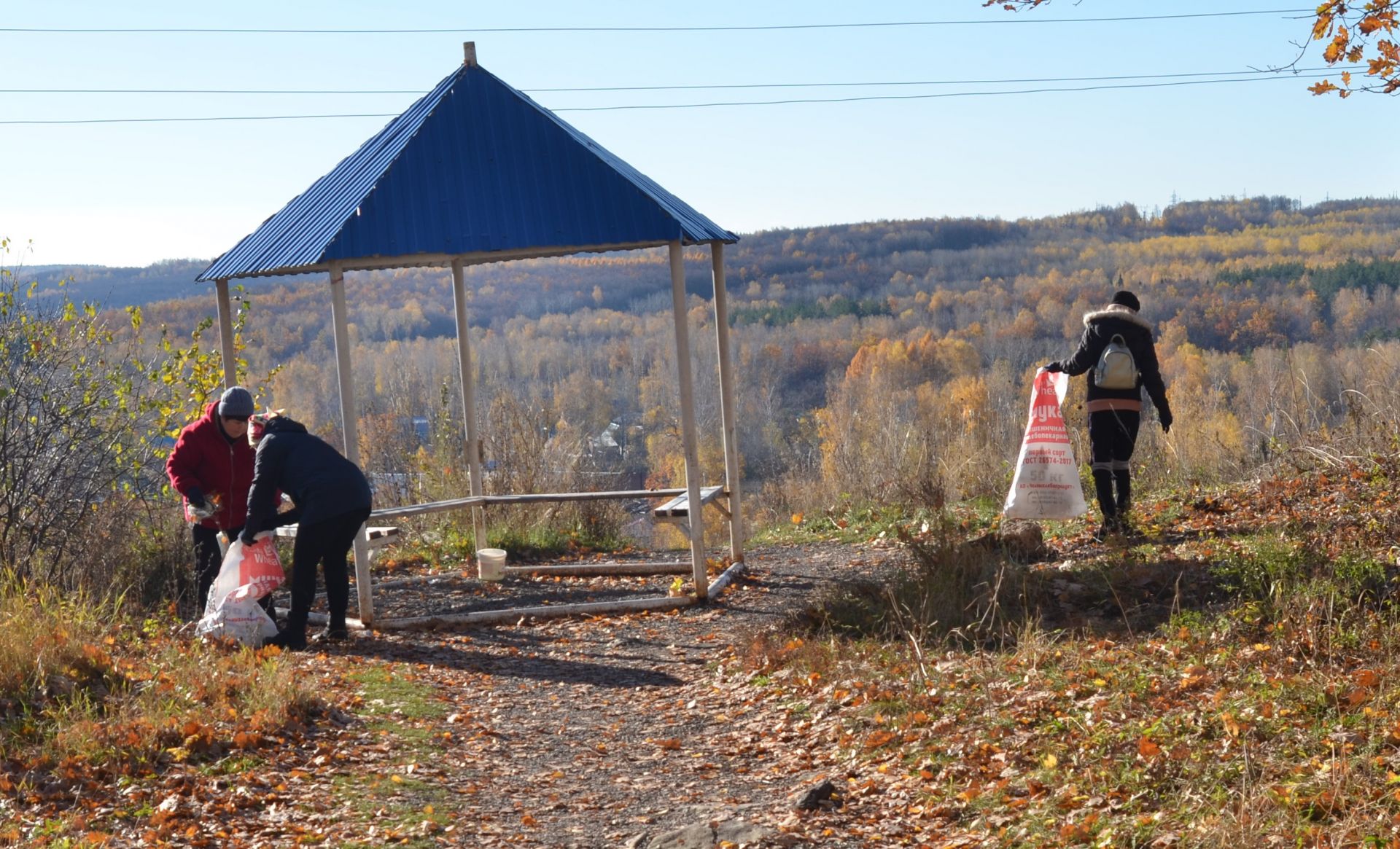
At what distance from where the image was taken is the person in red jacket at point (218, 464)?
345 inches

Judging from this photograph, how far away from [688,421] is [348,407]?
7.66ft

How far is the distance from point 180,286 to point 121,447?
34.5 meters

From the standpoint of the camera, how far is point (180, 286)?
141 feet

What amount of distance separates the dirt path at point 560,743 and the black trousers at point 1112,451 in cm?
230

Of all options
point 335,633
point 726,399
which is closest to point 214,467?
point 335,633

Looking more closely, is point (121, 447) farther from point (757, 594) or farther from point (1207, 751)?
point (1207, 751)

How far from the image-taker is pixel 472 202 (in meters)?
9.38

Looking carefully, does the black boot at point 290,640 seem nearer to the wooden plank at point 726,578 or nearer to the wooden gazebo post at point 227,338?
the wooden gazebo post at point 227,338

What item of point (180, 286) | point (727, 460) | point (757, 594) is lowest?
point (757, 594)

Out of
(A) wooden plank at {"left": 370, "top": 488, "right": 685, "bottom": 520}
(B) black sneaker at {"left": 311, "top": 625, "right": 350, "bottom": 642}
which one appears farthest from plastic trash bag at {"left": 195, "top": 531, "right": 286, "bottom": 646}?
(A) wooden plank at {"left": 370, "top": 488, "right": 685, "bottom": 520}

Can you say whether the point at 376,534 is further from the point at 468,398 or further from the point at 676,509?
the point at 468,398

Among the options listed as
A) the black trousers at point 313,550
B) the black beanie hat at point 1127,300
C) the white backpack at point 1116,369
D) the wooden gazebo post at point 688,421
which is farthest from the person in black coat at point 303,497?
the black beanie hat at point 1127,300

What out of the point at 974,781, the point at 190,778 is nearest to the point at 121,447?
the point at 190,778

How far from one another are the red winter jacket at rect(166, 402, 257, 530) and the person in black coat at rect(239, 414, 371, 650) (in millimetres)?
Result: 299
